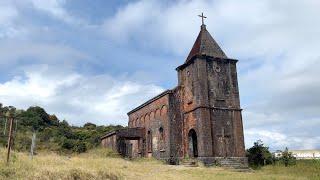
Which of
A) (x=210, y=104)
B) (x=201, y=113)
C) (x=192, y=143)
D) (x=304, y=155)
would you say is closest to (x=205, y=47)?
(x=210, y=104)

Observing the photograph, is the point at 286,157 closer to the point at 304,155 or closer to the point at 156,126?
the point at 156,126

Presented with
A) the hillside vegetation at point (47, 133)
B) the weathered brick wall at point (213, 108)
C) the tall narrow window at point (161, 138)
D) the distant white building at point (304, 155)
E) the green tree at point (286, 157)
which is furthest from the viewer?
the hillside vegetation at point (47, 133)

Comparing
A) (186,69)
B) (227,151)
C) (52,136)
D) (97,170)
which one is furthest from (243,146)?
(52,136)

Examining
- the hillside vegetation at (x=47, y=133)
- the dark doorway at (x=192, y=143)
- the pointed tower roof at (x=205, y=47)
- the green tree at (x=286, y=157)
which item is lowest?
the green tree at (x=286, y=157)

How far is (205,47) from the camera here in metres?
32.1

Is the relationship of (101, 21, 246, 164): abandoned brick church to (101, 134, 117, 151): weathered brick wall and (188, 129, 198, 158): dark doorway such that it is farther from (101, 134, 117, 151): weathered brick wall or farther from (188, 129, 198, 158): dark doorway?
(101, 134, 117, 151): weathered brick wall

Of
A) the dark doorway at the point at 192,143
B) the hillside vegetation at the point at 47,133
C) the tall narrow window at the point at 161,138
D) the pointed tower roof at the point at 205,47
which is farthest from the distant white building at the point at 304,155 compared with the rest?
the hillside vegetation at the point at 47,133

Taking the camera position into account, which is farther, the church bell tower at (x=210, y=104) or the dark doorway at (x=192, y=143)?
the dark doorway at (x=192, y=143)

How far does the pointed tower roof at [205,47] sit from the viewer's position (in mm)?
31703

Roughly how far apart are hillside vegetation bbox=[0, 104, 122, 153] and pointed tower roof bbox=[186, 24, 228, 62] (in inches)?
702

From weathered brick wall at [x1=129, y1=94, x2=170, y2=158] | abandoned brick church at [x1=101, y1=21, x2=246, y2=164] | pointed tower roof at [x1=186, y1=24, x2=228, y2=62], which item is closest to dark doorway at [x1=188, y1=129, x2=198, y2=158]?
abandoned brick church at [x1=101, y1=21, x2=246, y2=164]

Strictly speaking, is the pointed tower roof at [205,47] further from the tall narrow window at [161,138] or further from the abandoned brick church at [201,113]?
the tall narrow window at [161,138]

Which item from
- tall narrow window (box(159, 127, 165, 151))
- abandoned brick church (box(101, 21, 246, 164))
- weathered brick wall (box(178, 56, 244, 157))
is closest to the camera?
weathered brick wall (box(178, 56, 244, 157))

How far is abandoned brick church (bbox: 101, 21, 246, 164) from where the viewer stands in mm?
29359
